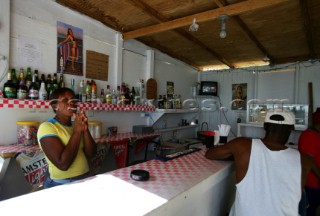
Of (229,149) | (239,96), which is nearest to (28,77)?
(229,149)

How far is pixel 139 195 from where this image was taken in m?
1.03

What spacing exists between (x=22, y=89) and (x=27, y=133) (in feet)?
1.69

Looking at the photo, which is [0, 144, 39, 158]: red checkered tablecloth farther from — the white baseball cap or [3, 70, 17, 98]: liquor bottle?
the white baseball cap

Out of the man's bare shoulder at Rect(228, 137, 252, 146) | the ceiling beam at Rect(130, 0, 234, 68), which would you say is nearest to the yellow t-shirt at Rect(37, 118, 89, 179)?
the man's bare shoulder at Rect(228, 137, 252, 146)

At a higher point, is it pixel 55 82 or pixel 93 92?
pixel 55 82

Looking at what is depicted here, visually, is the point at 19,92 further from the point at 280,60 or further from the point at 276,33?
the point at 280,60

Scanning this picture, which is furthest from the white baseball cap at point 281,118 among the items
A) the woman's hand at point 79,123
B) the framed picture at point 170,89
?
the framed picture at point 170,89

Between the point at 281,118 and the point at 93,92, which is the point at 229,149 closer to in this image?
the point at 281,118

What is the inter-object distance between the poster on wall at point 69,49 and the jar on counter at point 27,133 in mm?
894

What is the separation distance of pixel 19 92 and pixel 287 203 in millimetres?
2740

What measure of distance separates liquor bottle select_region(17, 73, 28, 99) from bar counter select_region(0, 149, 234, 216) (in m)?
1.74

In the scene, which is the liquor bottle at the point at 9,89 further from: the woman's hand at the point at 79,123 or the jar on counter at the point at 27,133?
the woman's hand at the point at 79,123

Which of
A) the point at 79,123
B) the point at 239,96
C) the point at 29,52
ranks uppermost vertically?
the point at 29,52

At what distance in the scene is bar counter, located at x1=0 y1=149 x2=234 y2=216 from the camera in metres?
0.88
